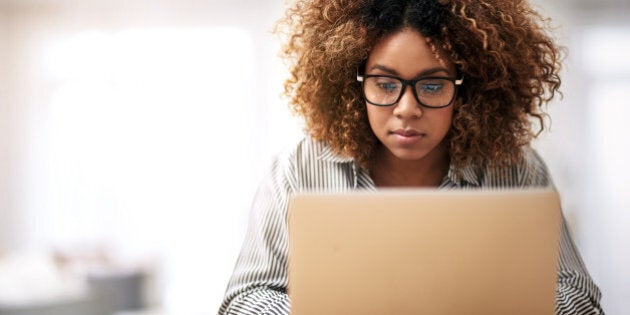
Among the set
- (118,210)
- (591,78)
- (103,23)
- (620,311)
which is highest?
(103,23)

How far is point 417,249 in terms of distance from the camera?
82 centimetres

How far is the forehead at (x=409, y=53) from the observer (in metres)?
1.27

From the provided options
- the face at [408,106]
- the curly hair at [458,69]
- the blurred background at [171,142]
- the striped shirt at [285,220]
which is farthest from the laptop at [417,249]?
the blurred background at [171,142]

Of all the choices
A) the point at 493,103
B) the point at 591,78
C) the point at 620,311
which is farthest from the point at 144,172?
the point at 620,311

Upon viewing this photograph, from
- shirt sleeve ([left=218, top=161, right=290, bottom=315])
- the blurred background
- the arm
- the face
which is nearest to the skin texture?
the face

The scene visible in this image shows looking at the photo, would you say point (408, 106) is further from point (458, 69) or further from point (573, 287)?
point (573, 287)

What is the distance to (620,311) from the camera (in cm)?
278

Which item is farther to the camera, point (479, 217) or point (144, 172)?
point (144, 172)

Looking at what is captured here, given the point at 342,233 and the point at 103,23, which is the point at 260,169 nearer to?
the point at 103,23

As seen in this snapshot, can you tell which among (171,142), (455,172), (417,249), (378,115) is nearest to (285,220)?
(378,115)

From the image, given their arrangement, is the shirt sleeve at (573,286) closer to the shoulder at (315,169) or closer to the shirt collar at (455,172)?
the shirt collar at (455,172)

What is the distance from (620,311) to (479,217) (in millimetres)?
2365

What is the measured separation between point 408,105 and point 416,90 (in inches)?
1.5

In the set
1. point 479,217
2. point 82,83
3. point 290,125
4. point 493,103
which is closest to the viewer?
point 479,217
